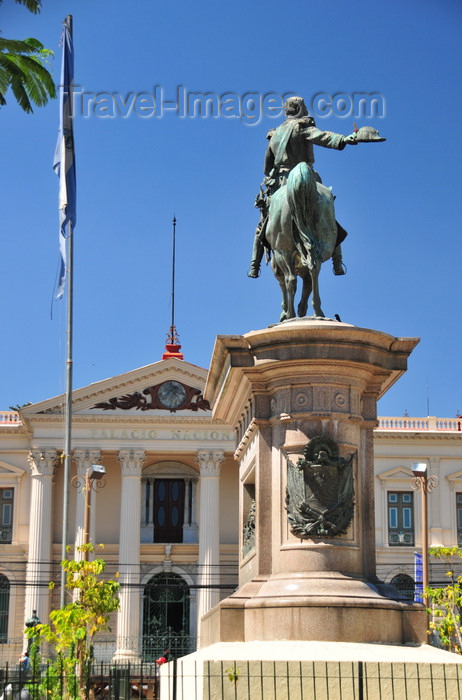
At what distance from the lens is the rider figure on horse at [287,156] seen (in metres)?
11.9

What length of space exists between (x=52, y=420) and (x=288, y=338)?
4172 cm

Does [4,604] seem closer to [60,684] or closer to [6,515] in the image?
[6,515]

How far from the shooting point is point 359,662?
8.66 m

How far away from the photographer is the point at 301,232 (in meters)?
11.4

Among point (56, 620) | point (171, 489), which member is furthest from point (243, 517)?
point (171, 489)

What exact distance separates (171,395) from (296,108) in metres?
41.1

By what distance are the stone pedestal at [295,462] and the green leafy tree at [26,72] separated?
428 centimetres

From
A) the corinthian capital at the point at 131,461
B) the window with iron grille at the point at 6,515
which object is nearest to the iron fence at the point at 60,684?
the corinthian capital at the point at 131,461

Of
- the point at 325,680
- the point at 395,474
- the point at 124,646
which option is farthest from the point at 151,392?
the point at 325,680

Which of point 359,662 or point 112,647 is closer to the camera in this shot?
point 359,662

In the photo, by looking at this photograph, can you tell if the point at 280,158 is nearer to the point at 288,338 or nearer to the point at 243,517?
the point at 288,338

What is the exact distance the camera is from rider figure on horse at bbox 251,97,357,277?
1191 cm

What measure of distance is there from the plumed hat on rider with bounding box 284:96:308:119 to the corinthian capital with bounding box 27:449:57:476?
134 ft

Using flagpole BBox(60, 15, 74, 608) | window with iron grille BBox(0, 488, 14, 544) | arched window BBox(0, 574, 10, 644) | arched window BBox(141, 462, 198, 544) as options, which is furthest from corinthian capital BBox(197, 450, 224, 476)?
flagpole BBox(60, 15, 74, 608)
